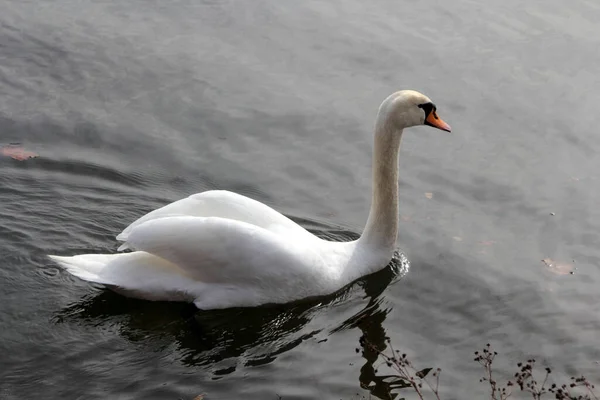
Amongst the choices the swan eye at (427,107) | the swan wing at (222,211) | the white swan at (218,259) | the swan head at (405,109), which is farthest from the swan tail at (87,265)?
the swan eye at (427,107)

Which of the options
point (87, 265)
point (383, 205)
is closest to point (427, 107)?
point (383, 205)

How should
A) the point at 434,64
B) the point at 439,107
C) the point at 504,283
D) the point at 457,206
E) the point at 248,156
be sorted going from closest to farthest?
the point at 504,283
the point at 457,206
the point at 248,156
the point at 439,107
the point at 434,64

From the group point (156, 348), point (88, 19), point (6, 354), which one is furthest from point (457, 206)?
point (88, 19)

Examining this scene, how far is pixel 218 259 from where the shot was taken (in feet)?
26.2

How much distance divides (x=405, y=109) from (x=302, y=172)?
236 cm

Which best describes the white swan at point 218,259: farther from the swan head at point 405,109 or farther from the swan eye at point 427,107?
the swan eye at point 427,107

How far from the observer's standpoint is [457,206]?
34.0ft

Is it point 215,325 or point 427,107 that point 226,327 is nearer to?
point 215,325

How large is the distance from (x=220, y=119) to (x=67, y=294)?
4009 millimetres

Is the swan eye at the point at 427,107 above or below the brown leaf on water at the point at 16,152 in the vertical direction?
above

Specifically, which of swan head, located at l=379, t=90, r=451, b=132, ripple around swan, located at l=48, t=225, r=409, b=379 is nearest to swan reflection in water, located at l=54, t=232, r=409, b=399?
ripple around swan, located at l=48, t=225, r=409, b=379

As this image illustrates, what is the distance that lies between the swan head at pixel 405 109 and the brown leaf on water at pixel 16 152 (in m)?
4.01

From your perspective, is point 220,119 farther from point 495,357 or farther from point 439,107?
point 495,357

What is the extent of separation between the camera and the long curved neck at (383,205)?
8964 millimetres
